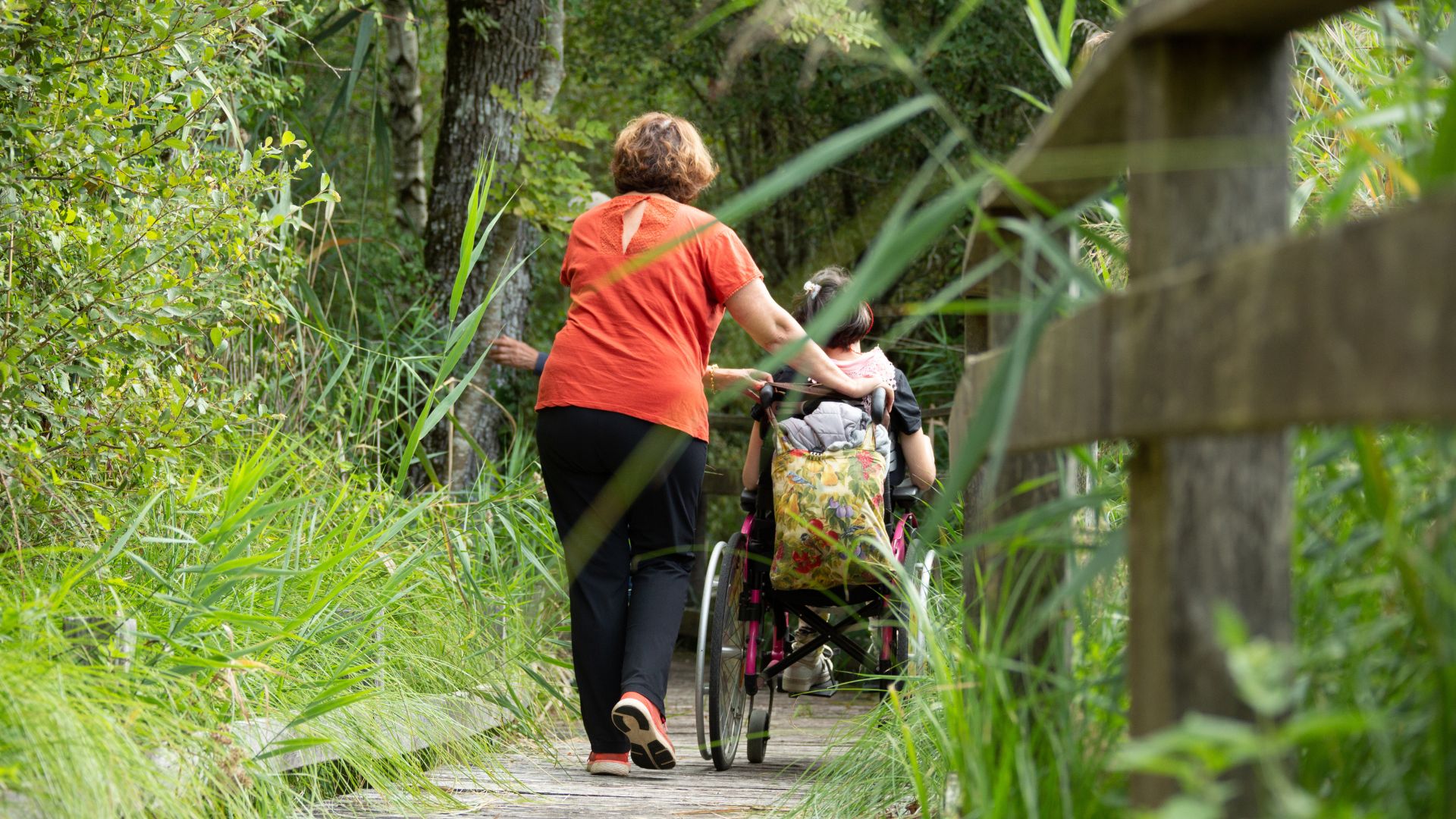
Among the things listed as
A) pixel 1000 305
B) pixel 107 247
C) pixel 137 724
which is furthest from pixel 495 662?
pixel 1000 305

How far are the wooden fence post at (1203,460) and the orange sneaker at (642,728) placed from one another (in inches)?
88.9

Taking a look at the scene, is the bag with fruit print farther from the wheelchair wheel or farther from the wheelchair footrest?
the wheelchair footrest

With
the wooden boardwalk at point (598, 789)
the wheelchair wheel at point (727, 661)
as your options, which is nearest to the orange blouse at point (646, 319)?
the wheelchair wheel at point (727, 661)

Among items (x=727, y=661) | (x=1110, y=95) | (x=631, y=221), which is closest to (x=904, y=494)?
(x=727, y=661)

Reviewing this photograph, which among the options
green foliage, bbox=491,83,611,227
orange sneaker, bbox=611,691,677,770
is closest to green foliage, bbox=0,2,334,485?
orange sneaker, bbox=611,691,677,770

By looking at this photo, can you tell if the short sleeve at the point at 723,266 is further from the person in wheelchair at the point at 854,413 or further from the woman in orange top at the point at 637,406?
the person in wheelchair at the point at 854,413

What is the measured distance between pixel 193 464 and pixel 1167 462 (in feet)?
10.0

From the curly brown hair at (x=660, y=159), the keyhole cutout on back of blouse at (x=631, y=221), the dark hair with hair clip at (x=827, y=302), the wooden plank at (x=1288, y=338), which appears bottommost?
the wooden plank at (x=1288, y=338)

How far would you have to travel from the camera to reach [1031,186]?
154 centimetres

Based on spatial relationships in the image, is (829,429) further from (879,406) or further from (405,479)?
(405,479)

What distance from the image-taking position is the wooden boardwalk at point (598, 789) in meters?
2.70

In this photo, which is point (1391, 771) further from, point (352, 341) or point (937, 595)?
point (352, 341)

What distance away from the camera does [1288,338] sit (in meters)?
0.82

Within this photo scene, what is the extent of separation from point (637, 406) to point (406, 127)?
454 centimetres
